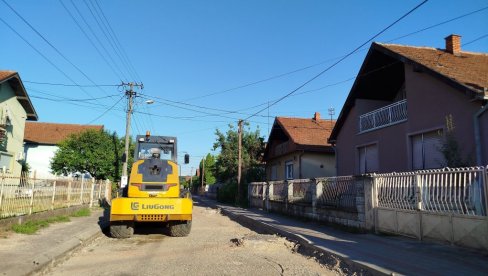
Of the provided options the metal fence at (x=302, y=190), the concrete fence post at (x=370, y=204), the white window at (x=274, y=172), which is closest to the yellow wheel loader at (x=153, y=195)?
the concrete fence post at (x=370, y=204)

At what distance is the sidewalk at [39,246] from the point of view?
712cm

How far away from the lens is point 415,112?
15.4 metres

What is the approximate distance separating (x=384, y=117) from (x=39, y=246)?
1416 centimetres

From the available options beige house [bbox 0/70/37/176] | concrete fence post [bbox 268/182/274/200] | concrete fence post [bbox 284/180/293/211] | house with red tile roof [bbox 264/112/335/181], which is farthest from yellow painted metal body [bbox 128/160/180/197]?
house with red tile roof [bbox 264/112/335/181]

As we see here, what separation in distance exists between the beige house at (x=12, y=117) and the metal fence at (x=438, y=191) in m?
20.1

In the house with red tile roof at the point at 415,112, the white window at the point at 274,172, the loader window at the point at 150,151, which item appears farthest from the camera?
the white window at the point at 274,172

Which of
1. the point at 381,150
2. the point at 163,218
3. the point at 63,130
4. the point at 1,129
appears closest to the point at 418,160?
the point at 381,150

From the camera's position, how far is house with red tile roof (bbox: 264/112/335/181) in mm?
28062

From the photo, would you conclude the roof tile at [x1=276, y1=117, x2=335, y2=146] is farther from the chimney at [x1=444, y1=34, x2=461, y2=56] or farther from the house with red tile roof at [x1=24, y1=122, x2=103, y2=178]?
the house with red tile roof at [x1=24, y1=122, x2=103, y2=178]

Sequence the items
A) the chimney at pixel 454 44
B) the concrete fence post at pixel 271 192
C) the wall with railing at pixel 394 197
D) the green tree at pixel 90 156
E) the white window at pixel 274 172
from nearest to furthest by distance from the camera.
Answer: the wall with railing at pixel 394 197, the chimney at pixel 454 44, the concrete fence post at pixel 271 192, the green tree at pixel 90 156, the white window at pixel 274 172

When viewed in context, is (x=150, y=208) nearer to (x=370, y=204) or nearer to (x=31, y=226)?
(x=31, y=226)

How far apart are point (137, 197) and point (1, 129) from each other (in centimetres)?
1397

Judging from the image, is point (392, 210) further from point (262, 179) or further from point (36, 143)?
point (36, 143)

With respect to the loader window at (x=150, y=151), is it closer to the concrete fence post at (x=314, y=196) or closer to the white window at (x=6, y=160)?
the concrete fence post at (x=314, y=196)
